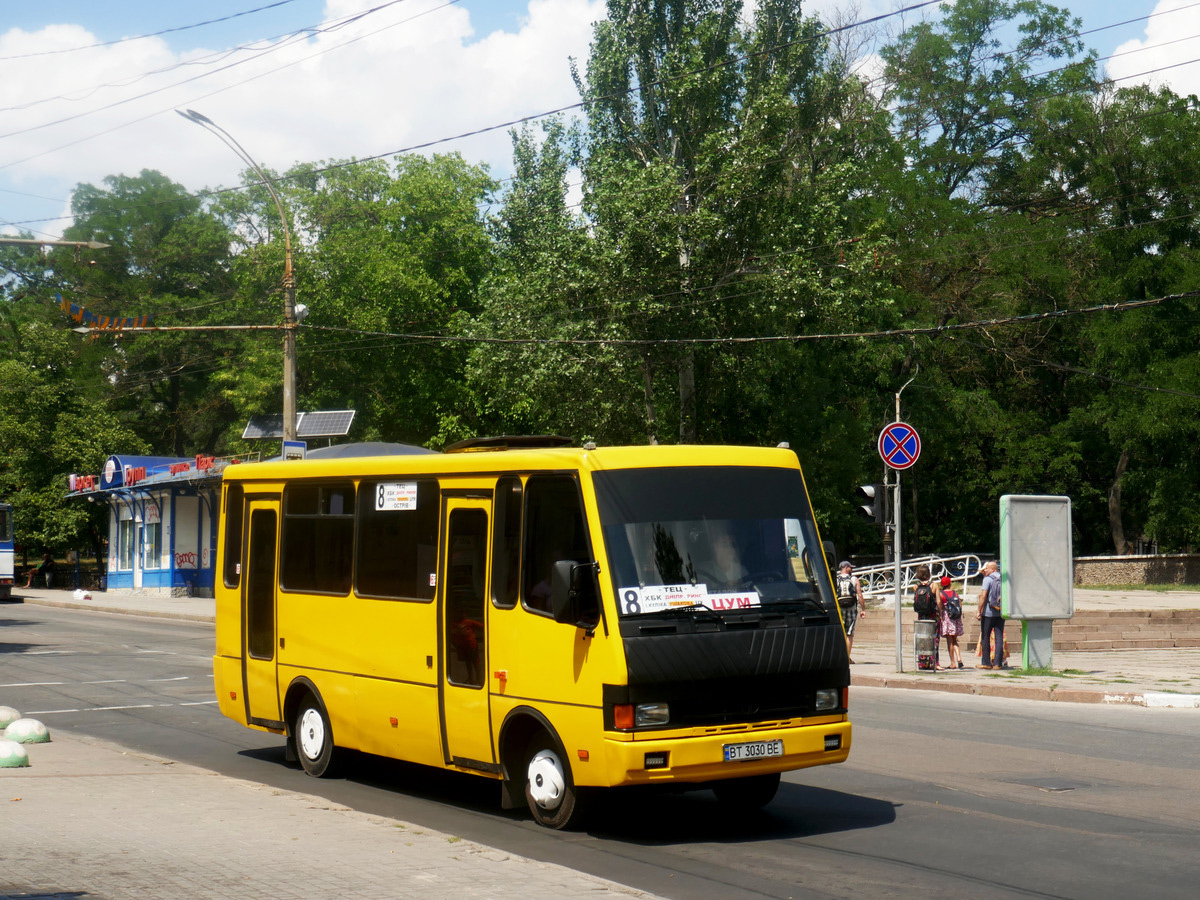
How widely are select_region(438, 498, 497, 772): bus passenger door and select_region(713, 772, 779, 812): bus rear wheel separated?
5.52 ft

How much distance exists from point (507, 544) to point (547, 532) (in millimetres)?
436

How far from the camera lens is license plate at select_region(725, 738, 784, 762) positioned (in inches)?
340

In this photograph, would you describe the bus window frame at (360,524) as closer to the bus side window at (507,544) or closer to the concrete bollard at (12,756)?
the bus side window at (507,544)

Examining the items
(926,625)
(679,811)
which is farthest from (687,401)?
(679,811)

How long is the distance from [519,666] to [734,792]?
1865 mm

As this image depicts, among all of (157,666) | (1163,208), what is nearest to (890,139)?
(1163,208)

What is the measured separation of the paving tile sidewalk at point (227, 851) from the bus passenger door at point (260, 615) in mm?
1826

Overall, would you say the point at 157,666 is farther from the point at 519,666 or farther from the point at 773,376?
the point at 773,376

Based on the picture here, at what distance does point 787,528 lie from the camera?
371 inches

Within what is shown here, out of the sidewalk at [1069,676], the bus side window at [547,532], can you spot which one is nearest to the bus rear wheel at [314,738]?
the bus side window at [547,532]

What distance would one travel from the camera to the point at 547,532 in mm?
9289

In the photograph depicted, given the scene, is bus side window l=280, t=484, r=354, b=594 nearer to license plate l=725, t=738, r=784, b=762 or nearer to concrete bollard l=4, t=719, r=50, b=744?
concrete bollard l=4, t=719, r=50, b=744

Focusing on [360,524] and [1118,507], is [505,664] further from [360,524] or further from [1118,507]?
[1118,507]

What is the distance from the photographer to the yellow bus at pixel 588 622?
859 centimetres
